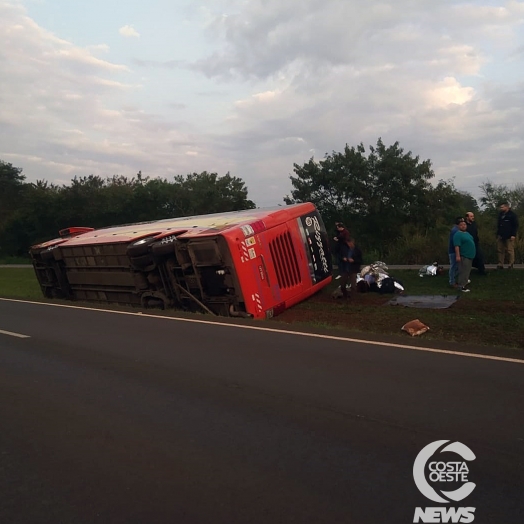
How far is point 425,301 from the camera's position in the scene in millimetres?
12992

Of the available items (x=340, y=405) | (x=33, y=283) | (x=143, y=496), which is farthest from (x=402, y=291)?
(x=33, y=283)

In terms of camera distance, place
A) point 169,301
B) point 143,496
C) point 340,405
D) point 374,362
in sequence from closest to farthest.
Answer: point 143,496
point 340,405
point 374,362
point 169,301

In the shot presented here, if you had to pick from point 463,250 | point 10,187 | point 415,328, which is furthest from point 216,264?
point 10,187

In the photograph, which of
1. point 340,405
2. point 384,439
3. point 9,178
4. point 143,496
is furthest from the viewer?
point 9,178

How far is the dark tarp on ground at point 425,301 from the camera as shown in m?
12.5

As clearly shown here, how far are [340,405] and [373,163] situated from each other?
21.7m

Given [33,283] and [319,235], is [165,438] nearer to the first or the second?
[319,235]

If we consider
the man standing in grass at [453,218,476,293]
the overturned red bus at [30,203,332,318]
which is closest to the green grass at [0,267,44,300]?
the overturned red bus at [30,203,332,318]

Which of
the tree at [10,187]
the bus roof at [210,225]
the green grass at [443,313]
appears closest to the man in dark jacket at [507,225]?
the green grass at [443,313]

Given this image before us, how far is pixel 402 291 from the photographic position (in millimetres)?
14500

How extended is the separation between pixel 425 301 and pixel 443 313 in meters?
1.41
